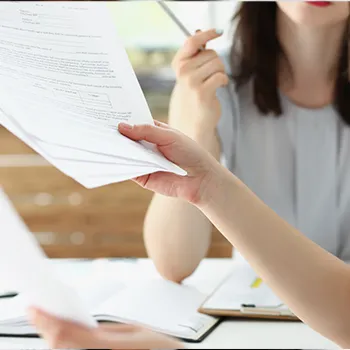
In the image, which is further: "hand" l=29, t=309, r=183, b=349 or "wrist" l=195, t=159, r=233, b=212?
"wrist" l=195, t=159, r=233, b=212

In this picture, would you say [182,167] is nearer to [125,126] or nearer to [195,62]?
[125,126]

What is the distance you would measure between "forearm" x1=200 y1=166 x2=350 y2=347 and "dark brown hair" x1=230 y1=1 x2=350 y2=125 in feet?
2.07

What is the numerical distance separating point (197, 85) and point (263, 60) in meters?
0.26

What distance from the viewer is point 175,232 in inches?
48.4

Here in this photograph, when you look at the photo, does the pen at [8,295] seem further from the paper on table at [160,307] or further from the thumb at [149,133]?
the thumb at [149,133]

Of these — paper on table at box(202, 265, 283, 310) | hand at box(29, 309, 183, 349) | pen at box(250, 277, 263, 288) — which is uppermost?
hand at box(29, 309, 183, 349)

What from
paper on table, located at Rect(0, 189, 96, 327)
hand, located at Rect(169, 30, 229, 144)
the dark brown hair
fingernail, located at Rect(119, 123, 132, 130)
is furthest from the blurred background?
paper on table, located at Rect(0, 189, 96, 327)

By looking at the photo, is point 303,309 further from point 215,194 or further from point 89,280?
point 89,280

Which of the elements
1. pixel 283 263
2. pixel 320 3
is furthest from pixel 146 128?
pixel 320 3

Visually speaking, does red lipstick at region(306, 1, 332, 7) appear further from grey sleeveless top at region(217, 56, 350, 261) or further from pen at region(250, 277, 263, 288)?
pen at region(250, 277, 263, 288)

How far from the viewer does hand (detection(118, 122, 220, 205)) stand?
2.55ft

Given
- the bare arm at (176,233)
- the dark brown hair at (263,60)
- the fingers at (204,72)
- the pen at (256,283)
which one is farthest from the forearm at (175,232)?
the dark brown hair at (263,60)

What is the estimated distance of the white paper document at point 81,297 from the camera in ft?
1.65

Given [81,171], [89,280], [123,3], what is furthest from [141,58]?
[81,171]
